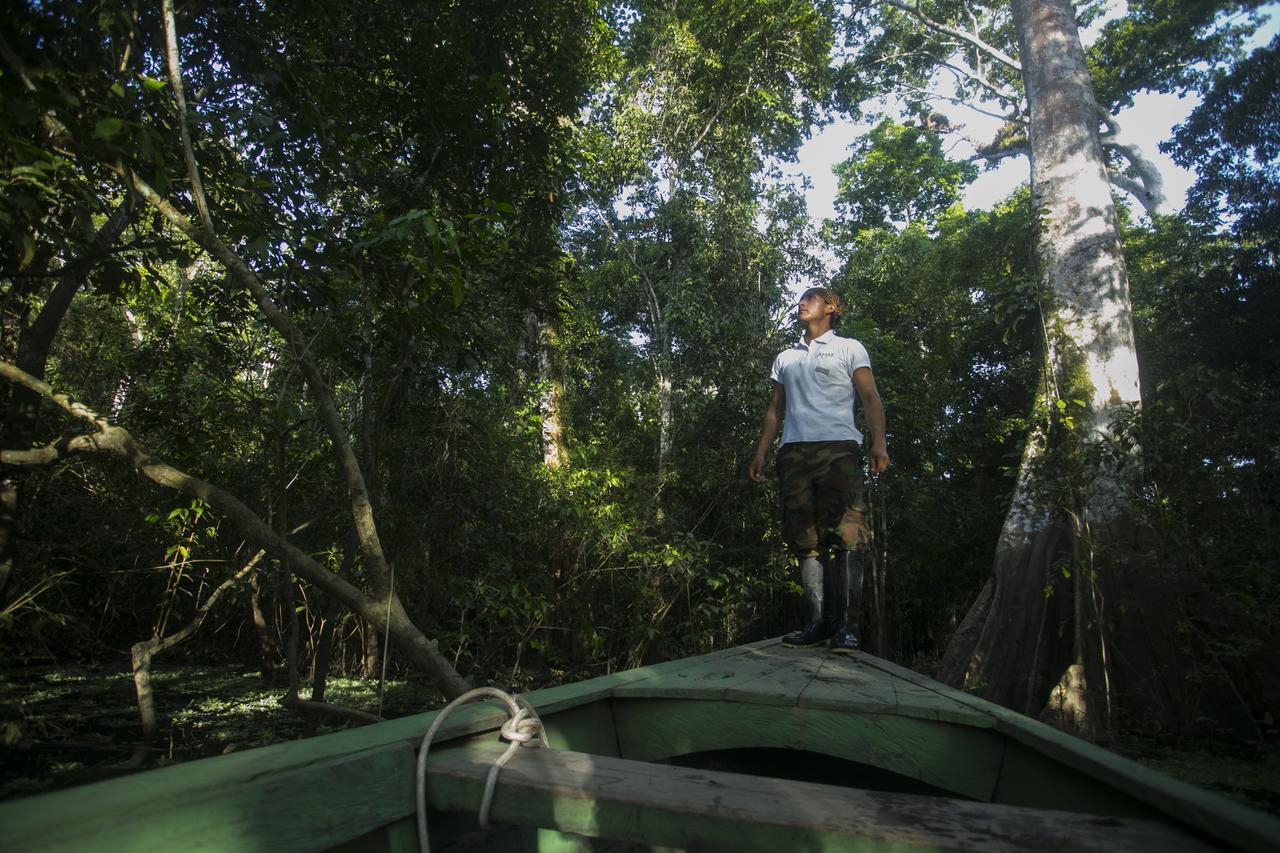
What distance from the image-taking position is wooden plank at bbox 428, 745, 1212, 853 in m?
0.87

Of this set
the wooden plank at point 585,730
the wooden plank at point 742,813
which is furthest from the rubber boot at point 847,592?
the wooden plank at point 742,813

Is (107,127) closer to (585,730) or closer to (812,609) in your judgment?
(585,730)

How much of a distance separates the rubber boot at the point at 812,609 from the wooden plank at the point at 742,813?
2.17m

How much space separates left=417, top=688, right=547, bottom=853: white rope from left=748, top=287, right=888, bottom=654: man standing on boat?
1968 millimetres

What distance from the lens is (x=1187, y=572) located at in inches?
151

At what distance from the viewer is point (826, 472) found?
127 inches

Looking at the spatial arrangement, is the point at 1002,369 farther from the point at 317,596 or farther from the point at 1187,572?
the point at 317,596

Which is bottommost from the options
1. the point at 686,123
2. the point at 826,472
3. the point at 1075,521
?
the point at 1075,521

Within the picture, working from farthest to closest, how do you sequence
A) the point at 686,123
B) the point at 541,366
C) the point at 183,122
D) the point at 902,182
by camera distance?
1. the point at 902,182
2. the point at 686,123
3. the point at 541,366
4. the point at 183,122

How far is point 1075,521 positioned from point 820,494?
1.86 meters

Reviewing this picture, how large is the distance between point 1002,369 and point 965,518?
1.65m

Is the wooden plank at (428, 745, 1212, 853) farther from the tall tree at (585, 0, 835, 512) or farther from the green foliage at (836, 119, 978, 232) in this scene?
the green foliage at (836, 119, 978, 232)

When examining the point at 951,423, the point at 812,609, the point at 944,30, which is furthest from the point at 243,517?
the point at 944,30

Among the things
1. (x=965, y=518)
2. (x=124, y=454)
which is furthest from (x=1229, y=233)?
(x=124, y=454)
